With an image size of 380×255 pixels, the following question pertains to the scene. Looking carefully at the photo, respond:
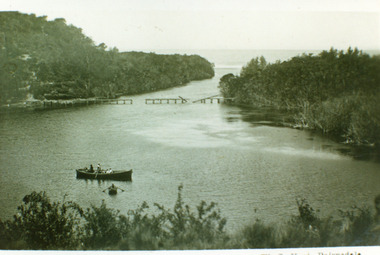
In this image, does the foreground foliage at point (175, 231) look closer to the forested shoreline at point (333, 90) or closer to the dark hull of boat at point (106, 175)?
the dark hull of boat at point (106, 175)

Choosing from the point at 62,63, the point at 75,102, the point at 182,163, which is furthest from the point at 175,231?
the point at 75,102

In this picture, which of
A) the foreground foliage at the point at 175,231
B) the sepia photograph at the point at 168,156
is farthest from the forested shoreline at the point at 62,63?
the foreground foliage at the point at 175,231

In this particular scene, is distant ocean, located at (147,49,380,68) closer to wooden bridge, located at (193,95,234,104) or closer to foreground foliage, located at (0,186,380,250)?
foreground foliage, located at (0,186,380,250)

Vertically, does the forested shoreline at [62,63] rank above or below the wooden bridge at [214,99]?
above

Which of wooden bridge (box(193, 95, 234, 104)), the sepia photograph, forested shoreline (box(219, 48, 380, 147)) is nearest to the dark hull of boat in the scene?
the sepia photograph

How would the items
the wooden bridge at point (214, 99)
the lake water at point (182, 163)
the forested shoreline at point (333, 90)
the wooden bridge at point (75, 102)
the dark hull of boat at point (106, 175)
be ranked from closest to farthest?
the lake water at point (182, 163)
the dark hull of boat at point (106, 175)
the forested shoreline at point (333, 90)
the wooden bridge at point (75, 102)
the wooden bridge at point (214, 99)

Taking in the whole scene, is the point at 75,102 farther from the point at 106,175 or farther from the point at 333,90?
the point at 333,90
